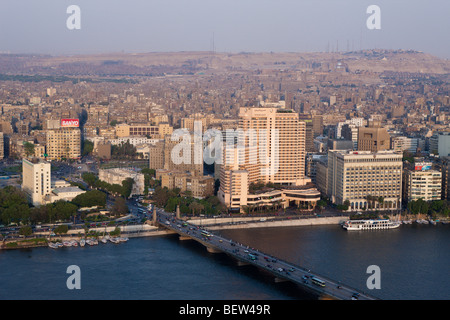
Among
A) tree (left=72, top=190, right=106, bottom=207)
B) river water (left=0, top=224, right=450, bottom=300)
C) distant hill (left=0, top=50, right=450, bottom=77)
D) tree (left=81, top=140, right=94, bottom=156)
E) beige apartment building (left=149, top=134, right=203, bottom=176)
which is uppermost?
distant hill (left=0, top=50, right=450, bottom=77)

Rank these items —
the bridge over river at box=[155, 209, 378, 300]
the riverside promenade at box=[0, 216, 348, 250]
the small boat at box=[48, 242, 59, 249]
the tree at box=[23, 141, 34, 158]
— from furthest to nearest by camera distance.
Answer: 1. the tree at box=[23, 141, 34, 158]
2. the riverside promenade at box=[0, 216, 348, 250]
3. the small boat at box=[48, 242, 59, 249]
4. the bridge over river at box=[155, 209, 378, 300]

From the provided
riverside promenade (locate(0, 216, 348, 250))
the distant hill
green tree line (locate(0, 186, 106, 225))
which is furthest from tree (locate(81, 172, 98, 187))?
the distant hill

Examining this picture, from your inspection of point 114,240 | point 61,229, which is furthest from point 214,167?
point 61,229

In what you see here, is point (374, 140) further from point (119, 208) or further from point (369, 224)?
point (119, 208)

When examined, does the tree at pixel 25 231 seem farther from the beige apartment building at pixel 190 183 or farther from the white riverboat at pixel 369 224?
the white riverboat at pixel 369 224

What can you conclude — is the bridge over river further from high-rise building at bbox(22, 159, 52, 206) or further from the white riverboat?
the white riverboat

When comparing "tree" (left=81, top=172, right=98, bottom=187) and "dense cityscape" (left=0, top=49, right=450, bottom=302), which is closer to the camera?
"dense cityscape" (left=0, top=49, right=450, bottom=302)

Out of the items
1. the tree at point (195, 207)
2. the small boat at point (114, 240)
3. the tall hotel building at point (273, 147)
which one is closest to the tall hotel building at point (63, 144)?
the tall hotel building at point (273, 147)
